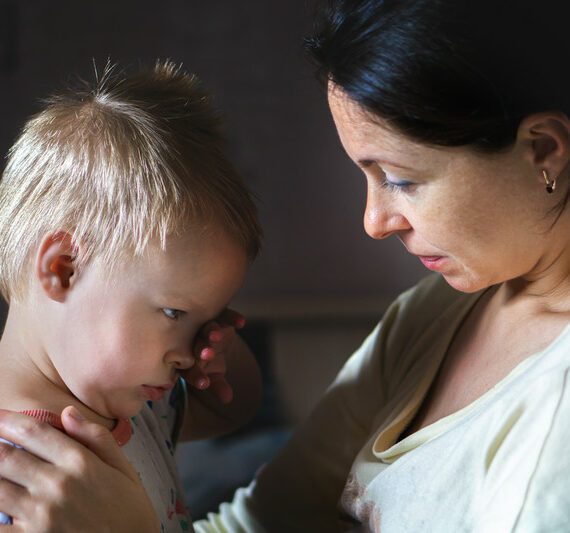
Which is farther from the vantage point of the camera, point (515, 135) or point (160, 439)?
point (160, 439)

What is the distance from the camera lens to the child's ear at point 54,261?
0.84 m

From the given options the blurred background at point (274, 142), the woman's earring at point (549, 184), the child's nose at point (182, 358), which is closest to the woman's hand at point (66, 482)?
the child's nose at point (182, 358)

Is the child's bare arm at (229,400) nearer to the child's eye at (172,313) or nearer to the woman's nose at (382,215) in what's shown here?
the child's eye at (172,313)

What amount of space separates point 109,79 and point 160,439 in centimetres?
42

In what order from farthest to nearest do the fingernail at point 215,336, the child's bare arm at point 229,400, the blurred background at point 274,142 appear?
1. the blurred background at point 274,142
2. the child's bare arm at point 229,400
3. the fingernail at point 215,336

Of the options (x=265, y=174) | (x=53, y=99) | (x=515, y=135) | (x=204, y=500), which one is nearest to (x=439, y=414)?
(x=515, y=135)

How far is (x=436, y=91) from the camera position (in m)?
0.70

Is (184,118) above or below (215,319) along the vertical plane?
above

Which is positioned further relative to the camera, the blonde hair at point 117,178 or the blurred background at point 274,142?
the blurred background at point 274,142

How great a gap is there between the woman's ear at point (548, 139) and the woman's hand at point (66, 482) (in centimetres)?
46

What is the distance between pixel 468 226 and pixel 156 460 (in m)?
0.44

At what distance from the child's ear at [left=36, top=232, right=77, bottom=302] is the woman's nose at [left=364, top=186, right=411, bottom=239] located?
0.29 metres

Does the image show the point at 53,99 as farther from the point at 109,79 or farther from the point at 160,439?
the point at 160,439

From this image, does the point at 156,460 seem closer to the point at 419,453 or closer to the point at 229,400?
the point at 229,400
